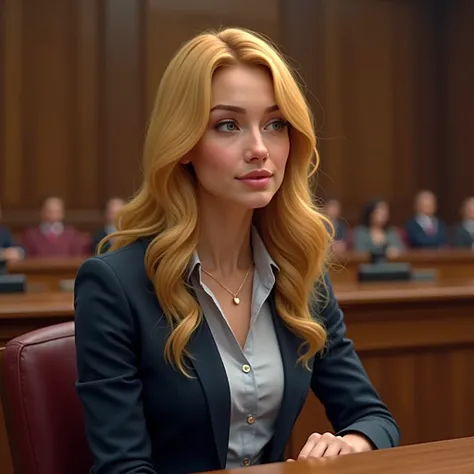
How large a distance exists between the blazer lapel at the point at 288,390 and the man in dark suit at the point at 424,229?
25.2 ft

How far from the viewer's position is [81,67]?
857 centimetres

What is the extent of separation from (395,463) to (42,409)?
0.62 meters

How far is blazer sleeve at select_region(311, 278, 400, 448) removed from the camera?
157 cm

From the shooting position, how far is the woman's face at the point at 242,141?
1.40m

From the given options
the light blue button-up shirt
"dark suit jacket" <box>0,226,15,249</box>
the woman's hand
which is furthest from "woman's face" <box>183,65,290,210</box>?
"dark suit jacket" <box>0,226,15,249</box>

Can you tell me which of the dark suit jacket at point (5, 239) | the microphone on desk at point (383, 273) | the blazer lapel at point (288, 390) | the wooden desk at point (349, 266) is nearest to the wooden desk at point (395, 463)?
the blazer lapel at point (288, 390)

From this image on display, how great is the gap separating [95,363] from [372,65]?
893 centimetres

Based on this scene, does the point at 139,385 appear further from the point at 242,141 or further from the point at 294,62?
the point at 294,62

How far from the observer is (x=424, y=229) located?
903cm

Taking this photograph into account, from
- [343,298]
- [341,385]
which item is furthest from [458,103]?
[341,385]

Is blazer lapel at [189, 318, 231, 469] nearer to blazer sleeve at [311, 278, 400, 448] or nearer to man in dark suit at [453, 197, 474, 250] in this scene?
blazer sleeve at [311, 278, 400, 448]

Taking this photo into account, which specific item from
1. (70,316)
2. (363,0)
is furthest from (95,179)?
(70,316)

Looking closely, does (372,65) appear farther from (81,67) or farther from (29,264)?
(29,264)

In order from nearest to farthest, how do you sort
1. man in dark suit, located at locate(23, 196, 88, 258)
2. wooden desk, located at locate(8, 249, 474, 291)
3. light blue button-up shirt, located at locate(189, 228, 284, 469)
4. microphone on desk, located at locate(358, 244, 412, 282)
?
light blue button-up shirt, located at locate(189, 228, 284, 469)
microphone on desk, located at locate(358, 244, 412, 282)
wooden desk, located at locate(8, 249, 474, 291)
man in dark suit, located at locate(23, 196, 88, 258)
